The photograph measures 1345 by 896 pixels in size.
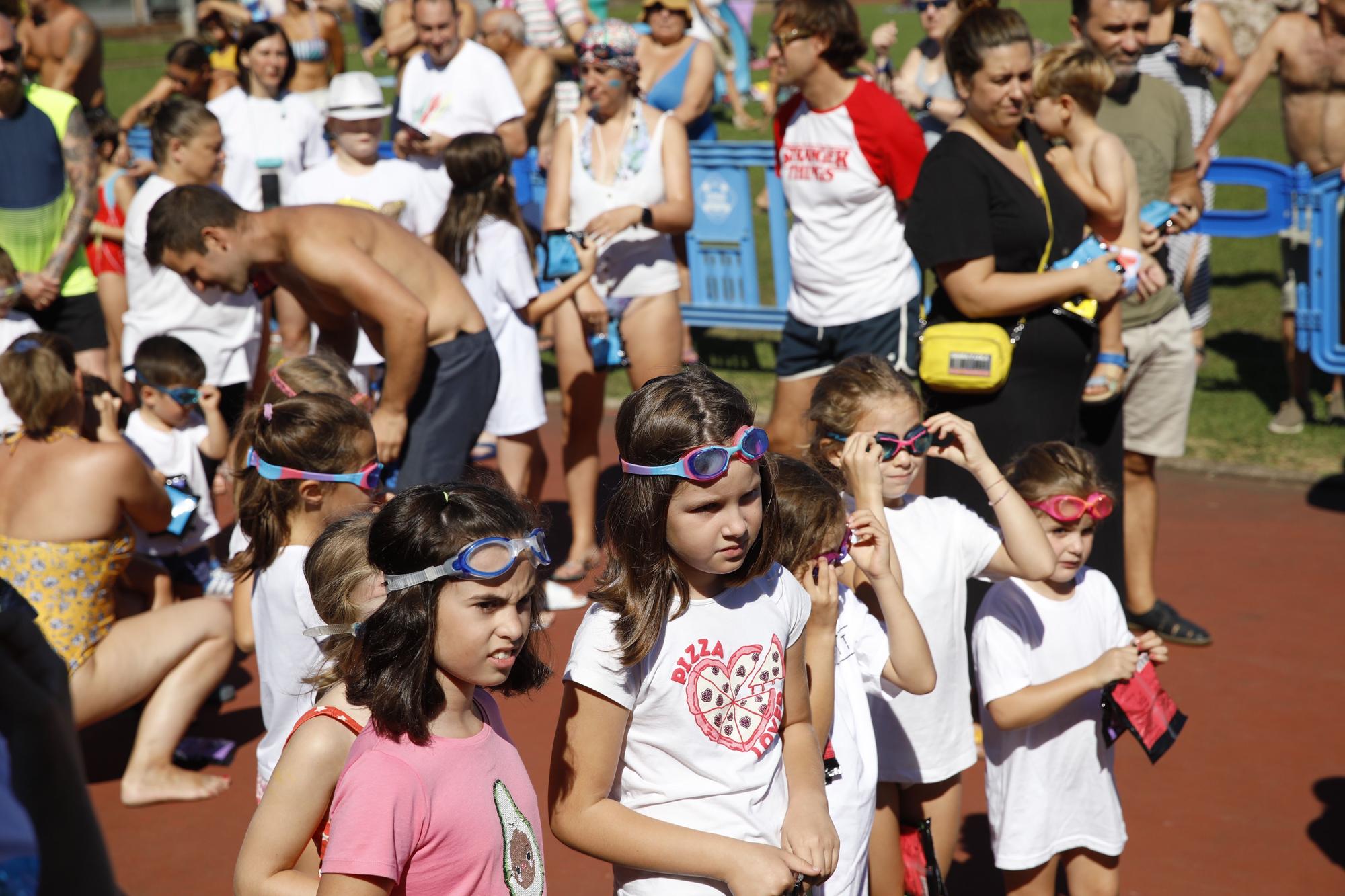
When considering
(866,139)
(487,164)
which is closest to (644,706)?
(866,139)

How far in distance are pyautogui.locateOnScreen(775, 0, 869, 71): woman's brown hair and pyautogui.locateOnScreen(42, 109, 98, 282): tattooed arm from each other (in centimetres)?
361

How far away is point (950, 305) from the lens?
4367mm

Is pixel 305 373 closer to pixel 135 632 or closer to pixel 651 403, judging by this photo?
pixel 135 632

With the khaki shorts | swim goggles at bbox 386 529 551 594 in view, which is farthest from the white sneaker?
swim goggles at bbox 386 529 551 594

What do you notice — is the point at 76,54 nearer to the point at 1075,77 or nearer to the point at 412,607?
the point at 1075,77

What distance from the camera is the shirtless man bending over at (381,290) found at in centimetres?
443

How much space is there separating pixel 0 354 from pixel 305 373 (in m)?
1.23

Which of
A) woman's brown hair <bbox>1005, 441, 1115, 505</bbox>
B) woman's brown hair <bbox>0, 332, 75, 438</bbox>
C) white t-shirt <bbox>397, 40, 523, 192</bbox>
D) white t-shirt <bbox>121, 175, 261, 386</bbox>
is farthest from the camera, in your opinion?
white t-shirt <bbox>397, 40, 523, 192</bbox>

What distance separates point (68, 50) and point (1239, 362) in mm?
8739

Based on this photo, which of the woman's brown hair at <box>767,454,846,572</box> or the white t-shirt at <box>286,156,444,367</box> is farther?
the white t-shirt at <box>286,156,444,367</box>

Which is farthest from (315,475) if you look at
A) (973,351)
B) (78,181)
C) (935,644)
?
(78,181)

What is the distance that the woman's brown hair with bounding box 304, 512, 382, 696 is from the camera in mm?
2502

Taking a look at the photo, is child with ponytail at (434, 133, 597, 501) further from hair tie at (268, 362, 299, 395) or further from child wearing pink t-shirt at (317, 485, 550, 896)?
child wearing pink t-shirt at (317, 485, 550, 896)

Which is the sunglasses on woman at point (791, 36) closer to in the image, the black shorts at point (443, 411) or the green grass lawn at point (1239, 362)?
the black shorts at point (443, 411)
